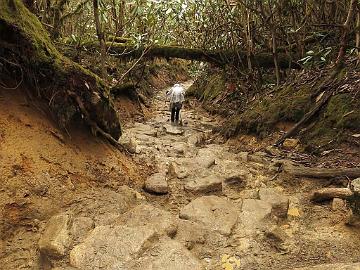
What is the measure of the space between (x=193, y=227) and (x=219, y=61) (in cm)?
862

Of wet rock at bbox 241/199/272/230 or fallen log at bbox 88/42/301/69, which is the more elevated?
fallen log at bbox 88/42/301/69

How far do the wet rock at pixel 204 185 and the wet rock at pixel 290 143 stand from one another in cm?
197

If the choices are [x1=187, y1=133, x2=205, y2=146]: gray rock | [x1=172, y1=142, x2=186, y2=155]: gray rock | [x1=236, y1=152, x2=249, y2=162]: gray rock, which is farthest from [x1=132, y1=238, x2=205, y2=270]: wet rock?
[x1=187, y1=133, x2=205, y2=146]: gray rock

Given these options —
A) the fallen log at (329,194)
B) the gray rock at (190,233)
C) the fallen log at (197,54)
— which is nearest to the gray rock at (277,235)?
the gray rock at (190,233)

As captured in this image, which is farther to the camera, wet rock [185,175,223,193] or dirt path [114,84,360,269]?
wet rock [185,175,223,193]

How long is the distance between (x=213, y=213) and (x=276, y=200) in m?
0.73

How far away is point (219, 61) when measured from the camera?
1114cm

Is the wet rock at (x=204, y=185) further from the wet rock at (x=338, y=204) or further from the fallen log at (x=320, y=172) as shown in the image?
the wet rock at (x=338, y=204)

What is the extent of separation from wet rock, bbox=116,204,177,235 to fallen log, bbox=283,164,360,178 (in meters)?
2.02

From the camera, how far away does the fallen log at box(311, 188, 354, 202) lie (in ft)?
11.8

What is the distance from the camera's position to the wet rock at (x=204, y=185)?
4.15 meters

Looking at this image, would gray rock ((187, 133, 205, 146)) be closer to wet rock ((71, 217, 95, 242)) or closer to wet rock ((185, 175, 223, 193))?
wet rock ((185, 175, 223, 193))

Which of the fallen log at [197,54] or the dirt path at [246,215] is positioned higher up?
the fallen log at [197,54]

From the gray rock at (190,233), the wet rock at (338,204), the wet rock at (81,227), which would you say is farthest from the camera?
the wet rock at (338,204)
